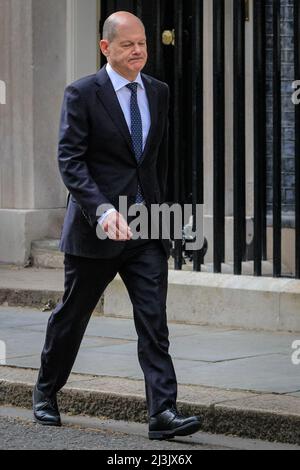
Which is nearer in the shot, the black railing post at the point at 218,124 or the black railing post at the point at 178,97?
the black railing post at the point at 218,124

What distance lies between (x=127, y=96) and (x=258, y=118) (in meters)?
3.00

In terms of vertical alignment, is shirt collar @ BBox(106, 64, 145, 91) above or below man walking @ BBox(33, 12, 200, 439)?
above

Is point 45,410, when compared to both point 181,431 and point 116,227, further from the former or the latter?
point 116,227

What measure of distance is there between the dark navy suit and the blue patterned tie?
27mm

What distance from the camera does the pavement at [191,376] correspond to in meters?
6.50

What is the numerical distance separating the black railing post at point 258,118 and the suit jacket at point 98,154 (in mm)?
2943

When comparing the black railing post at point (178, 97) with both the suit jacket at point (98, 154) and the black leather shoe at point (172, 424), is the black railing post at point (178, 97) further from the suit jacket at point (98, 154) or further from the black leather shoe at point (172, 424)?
the black leather shoe at point (172, 424)

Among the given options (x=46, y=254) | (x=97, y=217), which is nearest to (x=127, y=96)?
(x=97, y=217)

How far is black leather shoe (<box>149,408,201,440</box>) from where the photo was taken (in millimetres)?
6180

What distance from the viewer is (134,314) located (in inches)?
250

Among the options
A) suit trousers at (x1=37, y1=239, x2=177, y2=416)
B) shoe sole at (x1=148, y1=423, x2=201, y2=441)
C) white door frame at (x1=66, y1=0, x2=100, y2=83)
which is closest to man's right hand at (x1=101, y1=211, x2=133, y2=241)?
suit trousers at (x1=37, y1=239, x2=177, y2=416)

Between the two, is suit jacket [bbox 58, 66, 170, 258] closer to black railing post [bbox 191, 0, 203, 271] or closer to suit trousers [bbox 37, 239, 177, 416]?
suit trousers [bbox 37, 239, 177, 416]

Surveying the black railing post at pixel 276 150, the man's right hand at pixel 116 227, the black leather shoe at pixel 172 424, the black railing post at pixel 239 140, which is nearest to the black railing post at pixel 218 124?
the black railing post at pixel 239 140
